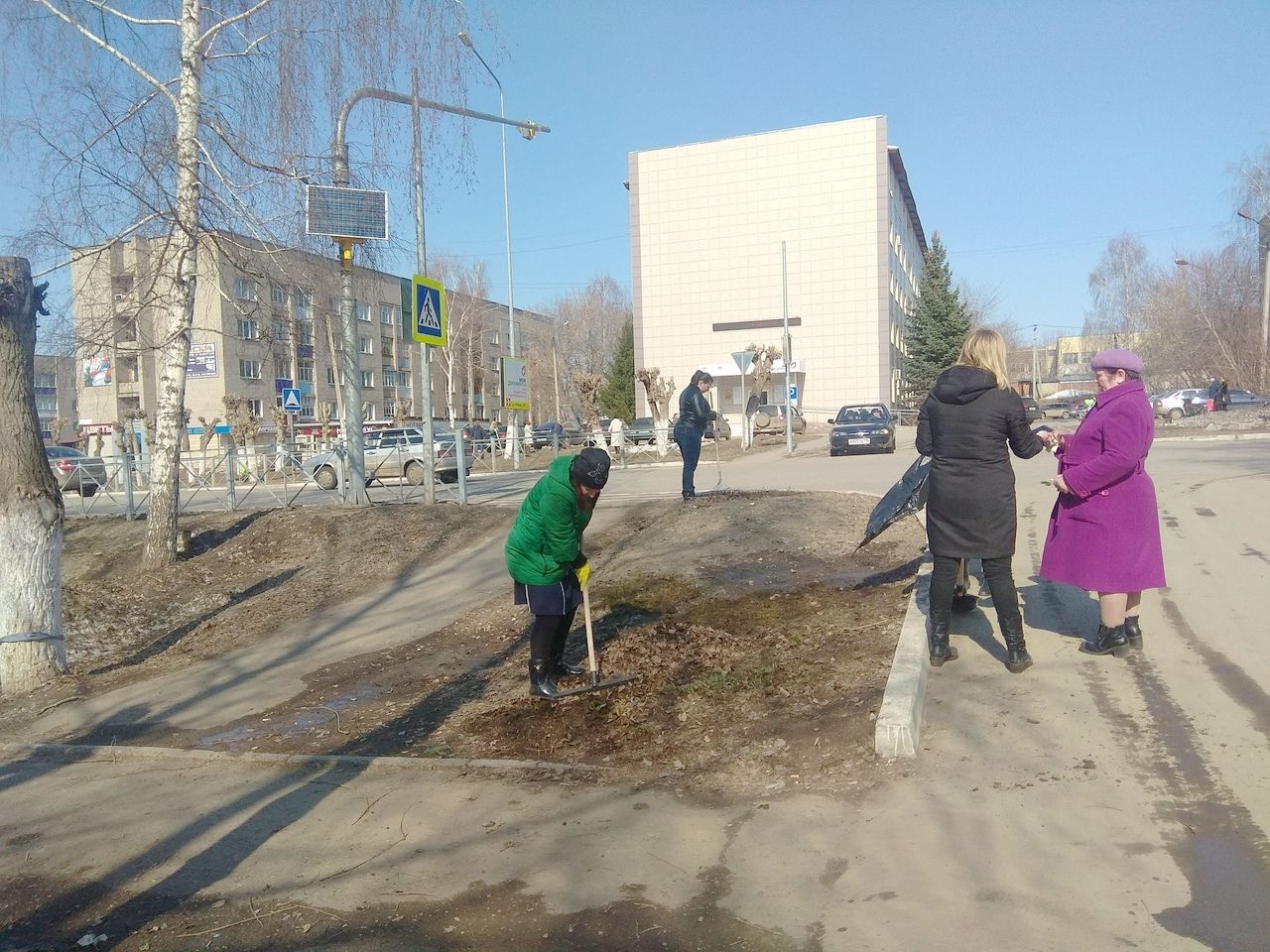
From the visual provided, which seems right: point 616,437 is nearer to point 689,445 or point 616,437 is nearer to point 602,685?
point 689,445

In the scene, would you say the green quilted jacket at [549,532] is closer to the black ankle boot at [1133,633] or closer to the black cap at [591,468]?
the black cap at [591,468]

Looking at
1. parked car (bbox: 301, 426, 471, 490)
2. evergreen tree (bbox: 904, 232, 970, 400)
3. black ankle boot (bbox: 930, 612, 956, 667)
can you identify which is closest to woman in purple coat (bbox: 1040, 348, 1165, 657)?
black ankle boot (bbox: 930, 612, 956, 667)

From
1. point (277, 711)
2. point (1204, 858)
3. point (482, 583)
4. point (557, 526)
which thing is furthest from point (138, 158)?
point (1204, 858)

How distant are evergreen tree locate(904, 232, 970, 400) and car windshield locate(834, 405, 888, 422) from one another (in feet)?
87.4

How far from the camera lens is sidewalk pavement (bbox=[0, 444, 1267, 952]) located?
3.16m

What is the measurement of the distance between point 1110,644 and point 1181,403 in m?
41.6

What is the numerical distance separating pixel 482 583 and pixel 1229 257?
165ft

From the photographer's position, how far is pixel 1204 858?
3322 mm

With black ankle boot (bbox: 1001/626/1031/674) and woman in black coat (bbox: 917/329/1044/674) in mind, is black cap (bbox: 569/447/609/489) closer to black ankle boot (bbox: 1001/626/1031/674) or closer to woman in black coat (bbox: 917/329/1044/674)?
woman in black coat (bbox: 917/329/1044/674)

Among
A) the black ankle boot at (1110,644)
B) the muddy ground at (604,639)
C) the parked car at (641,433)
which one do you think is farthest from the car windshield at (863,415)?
the black ankle boot at (1110,644)

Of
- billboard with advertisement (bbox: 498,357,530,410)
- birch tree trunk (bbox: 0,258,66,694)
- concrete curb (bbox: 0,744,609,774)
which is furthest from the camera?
billboard with advertisement (bbox: 498,357,530,410)

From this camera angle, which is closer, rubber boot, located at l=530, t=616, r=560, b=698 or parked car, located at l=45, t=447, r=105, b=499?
rubber boot, located at l=530, t=616, r=560, b=698

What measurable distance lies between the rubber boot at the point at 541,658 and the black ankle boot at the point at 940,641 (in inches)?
85.8

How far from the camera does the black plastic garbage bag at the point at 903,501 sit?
21.2 feet
